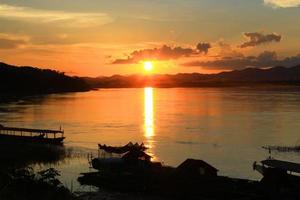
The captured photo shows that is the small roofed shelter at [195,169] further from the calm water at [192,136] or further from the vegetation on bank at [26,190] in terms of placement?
the vegetation on bank at [26,190]

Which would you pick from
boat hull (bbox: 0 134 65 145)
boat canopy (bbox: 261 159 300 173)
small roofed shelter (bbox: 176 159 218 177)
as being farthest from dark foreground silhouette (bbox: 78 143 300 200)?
boat hull (bbox: 0 134 65 145)

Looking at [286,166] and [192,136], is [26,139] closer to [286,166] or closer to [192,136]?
[192,136]

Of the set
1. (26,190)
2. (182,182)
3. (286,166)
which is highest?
(26,190)

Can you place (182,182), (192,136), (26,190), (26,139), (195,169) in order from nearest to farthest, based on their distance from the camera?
(26,190) → (182,182) → (195,169) → (26,139) → (192,136)

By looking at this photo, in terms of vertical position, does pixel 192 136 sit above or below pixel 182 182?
above

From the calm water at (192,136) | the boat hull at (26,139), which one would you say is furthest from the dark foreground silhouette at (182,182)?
the boat hull at (26,139)

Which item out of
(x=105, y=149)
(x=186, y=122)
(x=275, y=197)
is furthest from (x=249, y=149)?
(x=186, y=122)

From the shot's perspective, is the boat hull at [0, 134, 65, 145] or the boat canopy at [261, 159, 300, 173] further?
the boat hull at [0, 134, 65, 145]

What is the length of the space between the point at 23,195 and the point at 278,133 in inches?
3420

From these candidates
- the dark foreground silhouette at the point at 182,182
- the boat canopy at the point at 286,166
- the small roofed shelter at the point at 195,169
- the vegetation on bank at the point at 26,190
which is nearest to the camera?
the vegetation on bank at the point at 26,190

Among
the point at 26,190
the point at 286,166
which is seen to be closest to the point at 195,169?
the point at 286,166

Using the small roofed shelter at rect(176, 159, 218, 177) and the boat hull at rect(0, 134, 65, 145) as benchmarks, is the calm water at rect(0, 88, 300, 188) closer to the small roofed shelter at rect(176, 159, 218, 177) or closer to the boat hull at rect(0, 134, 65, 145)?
the boat hull at rect(0, 134, 65, 145)

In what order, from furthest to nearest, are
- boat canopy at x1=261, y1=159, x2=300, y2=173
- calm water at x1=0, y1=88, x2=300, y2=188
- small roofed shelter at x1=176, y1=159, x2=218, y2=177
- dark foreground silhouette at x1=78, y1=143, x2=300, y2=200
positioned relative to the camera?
calm water at x1=0, y1=88, x2=300, y2=188 < small roofed shelter at x1=176, y1=159, x2=218, y2=177 < boat canopy at x1=261, y1=159, x2=300, y2=173 < dark foreground silhouette at x1=78, y1=143, x2=300, y2=200

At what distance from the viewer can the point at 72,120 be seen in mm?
134375
